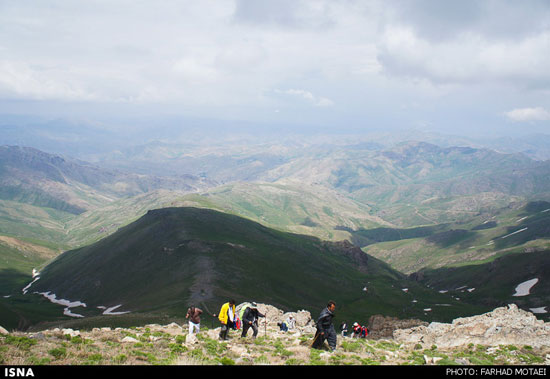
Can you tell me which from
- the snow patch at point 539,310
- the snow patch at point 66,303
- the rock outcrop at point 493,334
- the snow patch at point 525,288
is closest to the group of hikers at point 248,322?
the rock outcrop at point 493,334

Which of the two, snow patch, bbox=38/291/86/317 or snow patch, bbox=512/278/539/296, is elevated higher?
snow patch, bbox=38/291/86/317

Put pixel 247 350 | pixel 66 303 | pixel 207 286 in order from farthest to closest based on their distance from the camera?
pixel 66 303 < pixel 207 286 < pixel 247 350

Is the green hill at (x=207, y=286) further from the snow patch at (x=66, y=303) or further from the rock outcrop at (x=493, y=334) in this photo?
the rock outcrop at (x=493, y=334)

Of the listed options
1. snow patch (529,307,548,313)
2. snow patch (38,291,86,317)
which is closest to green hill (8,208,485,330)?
snow patch (38,291,86,317)

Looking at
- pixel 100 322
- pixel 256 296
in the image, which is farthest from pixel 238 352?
pixel 256 296

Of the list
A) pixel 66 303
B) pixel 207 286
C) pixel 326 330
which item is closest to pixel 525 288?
pixel 207 286

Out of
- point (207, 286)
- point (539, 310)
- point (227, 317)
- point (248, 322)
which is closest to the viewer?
point (227, 317)

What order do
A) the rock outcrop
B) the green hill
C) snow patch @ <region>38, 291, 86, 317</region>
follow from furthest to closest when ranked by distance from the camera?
snow patch @ <region>38, 291, 86, 317</region>
the green hill
the rock outcrop

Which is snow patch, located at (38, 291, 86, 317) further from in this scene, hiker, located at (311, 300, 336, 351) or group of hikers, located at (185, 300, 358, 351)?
hiker, located at (311, 300, 336, 351)

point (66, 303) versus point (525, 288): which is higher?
point (66, 303)

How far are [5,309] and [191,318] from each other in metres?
132

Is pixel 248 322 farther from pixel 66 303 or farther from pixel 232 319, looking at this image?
pixel 66 303

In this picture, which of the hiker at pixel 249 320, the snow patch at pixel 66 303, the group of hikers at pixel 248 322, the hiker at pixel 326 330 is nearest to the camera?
the hiker at pixel 326 330
